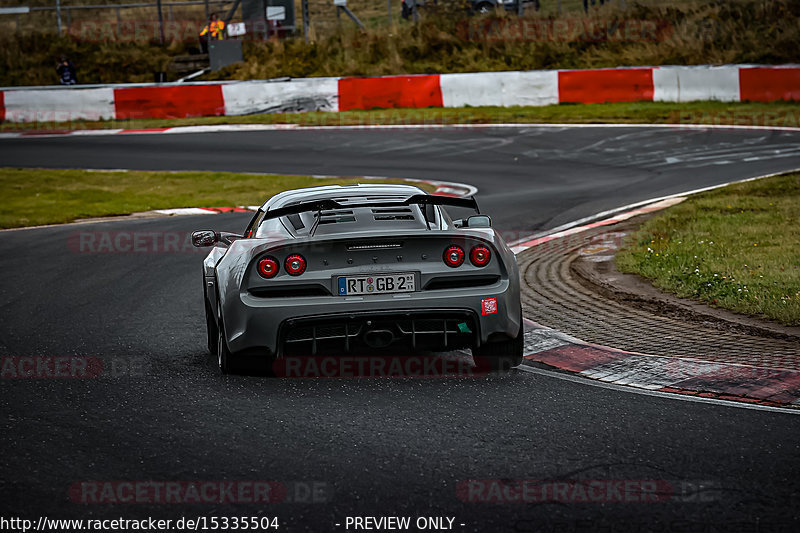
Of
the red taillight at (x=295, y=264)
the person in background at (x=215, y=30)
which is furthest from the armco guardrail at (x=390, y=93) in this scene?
the red taillight at (x=295, y=264)

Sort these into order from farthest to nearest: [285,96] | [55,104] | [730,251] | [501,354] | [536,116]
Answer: [55,104], [285,96], [536,116], [730,251], [501,354]

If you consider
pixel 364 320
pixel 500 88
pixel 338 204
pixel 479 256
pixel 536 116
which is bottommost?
pixel 364 320

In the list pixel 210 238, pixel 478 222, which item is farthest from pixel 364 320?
pixel 210 238

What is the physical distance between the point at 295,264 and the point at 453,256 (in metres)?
0.96

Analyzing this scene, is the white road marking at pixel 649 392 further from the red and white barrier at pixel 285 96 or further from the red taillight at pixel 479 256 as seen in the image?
the red and white barrier at pixel 285 96

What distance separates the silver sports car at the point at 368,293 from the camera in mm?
6176

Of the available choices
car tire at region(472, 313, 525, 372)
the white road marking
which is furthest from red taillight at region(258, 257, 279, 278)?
the white road marking

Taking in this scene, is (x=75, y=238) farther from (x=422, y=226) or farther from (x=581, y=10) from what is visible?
(x=581, y=10)

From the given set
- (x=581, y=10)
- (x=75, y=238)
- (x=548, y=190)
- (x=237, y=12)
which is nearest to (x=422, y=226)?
(x=75, y=238)

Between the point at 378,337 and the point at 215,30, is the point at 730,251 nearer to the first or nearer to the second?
the point at 378,337

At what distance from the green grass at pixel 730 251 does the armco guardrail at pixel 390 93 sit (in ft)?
43.5

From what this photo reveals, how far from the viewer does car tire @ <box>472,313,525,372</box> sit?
21.6 ft

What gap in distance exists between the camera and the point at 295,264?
6262 mm

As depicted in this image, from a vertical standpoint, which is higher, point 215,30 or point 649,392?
point 215,30
